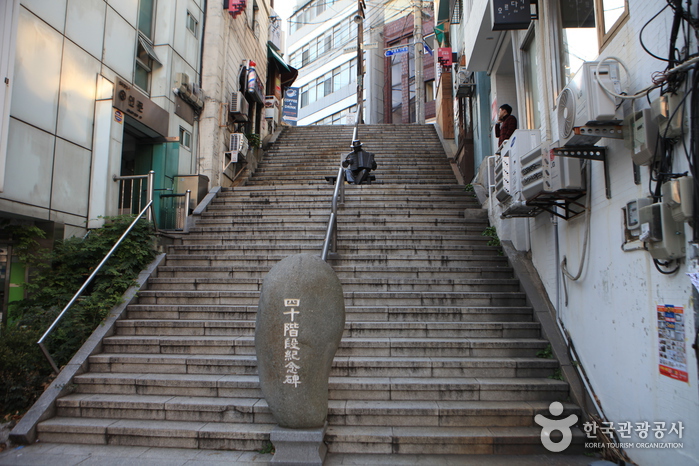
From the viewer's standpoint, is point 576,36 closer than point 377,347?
Yes

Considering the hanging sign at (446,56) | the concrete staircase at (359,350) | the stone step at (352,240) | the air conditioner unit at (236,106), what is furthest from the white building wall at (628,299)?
the air conditioner unit at (236,106)

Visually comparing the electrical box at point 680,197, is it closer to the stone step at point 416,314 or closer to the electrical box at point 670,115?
the electrical box at point 670,115

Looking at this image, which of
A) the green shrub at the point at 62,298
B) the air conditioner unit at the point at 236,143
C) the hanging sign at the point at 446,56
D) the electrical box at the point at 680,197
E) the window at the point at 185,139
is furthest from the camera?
the hanging sign at the point at 446,56

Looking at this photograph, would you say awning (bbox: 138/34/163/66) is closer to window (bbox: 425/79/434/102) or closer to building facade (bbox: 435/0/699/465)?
building facade (bbox: 435/0/699/465)

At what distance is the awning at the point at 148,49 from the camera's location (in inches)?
382

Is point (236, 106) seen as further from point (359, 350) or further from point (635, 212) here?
point (635, 212)

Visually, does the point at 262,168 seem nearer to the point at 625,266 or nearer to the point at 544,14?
the point at 544,14

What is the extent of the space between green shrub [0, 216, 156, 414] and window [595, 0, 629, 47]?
22.4ft

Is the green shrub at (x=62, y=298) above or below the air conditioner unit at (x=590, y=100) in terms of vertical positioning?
below

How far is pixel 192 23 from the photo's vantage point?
11.6m

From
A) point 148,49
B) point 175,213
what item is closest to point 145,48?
point 148,49

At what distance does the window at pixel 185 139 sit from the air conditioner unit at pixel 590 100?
29.6 ft

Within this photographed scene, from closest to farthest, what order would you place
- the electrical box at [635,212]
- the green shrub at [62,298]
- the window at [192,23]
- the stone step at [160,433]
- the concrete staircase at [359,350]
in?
the electrical box at [635,212] < the stone step at [160,433] < the concrete staircase at [359,350] < the green shrub at [62,298] < the window at [192,23]

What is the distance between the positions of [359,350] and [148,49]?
8.29m
